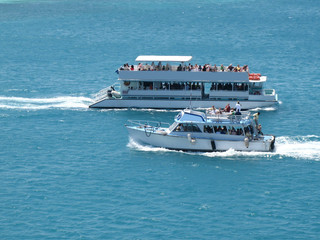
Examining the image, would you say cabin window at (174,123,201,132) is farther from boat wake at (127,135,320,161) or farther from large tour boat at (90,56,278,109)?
large tour boat at (90,56,278,109)

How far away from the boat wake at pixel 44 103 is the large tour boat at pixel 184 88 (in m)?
2.83

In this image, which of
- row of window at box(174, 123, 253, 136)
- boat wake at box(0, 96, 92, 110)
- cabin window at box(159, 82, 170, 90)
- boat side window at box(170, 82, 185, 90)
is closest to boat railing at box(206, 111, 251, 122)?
row of window at box(174, 123, 253, 136)

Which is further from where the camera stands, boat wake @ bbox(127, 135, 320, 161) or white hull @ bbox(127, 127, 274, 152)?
white hull @ bbox(127, 127, 274, 152)

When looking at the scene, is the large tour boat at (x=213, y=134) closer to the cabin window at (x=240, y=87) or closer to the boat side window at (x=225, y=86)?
the cabin window at (x=240, y=87)

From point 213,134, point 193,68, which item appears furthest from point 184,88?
point 213,134

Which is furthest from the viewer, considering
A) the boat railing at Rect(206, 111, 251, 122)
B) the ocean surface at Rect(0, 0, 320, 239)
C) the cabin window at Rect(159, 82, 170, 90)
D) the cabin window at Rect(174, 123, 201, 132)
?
the cabin window at Rect(159, 82, 170, 90)

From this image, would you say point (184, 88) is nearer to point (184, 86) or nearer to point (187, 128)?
point (184, 86)

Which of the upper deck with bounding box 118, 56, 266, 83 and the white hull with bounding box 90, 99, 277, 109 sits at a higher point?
the upper deck with bounding box 118, 56, 266, 83

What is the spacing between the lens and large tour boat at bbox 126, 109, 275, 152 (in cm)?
7431

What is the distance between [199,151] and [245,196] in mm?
11767

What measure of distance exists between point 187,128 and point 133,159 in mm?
6736

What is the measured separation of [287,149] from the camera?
247 ft

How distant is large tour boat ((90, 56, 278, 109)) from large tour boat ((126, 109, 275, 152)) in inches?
628

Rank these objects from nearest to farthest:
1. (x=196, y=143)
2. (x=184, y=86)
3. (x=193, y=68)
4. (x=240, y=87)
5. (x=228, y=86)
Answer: (x=196, y=143)
(x=240, y=87)
(x=228, y=86)
(x=193, y=68)
(x=184, y=86)
